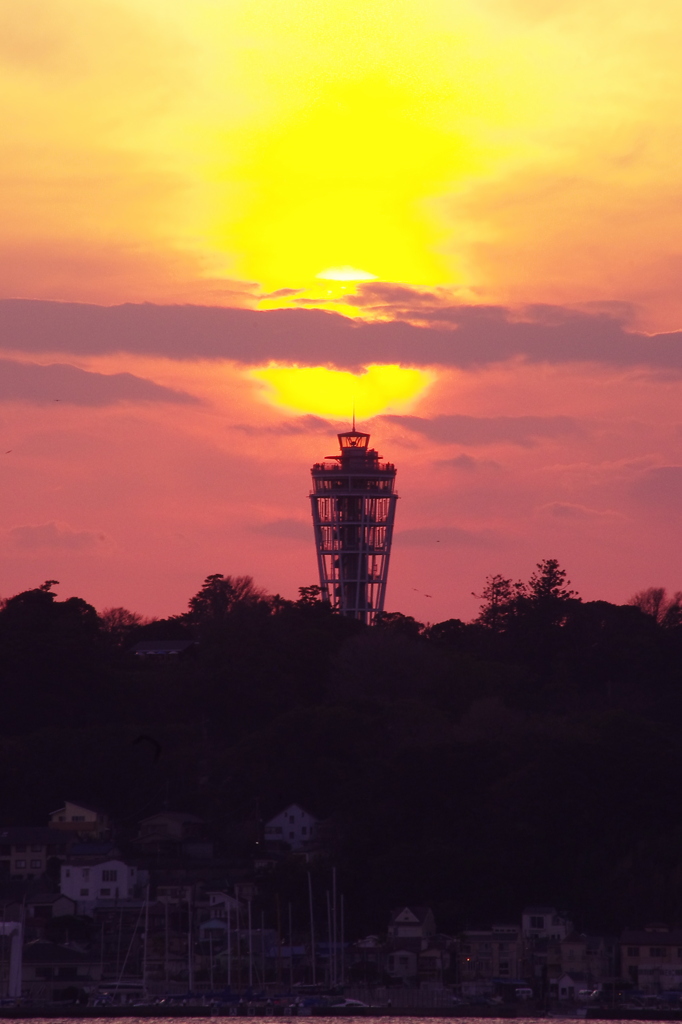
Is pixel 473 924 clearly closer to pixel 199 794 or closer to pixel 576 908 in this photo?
pixel 576 908

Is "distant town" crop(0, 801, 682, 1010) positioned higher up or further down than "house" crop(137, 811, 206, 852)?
further down

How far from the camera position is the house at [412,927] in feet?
222

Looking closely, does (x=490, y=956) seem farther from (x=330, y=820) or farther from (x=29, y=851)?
(x=29, y=851)

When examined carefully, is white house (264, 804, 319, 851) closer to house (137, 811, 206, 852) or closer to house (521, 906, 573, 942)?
house (137, 811, 206, 852)

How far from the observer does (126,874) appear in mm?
75938

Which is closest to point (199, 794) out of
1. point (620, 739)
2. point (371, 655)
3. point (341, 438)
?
point (371, 655)

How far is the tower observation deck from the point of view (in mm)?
101500

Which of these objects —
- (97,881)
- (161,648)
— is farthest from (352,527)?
(97,881)

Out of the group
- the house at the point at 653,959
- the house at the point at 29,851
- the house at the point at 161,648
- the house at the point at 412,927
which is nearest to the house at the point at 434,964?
the house at the point at 412,927

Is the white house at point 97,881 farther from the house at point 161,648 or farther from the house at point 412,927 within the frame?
the house at point 161,648

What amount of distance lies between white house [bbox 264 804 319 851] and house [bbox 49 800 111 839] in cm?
677

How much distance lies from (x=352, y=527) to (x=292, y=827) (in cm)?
2555

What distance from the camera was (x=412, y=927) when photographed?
68125mm

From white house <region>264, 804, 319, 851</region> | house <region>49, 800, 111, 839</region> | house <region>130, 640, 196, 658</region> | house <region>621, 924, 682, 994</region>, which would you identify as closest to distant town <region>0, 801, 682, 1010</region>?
house <region>621, 924, 682, 994</region>
